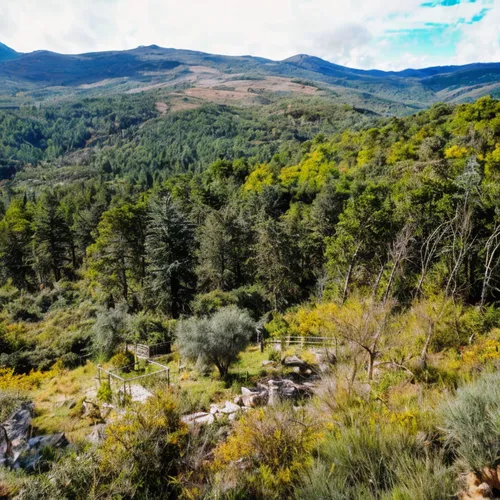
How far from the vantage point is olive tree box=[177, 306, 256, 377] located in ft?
44.5

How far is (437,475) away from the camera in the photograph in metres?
3.99

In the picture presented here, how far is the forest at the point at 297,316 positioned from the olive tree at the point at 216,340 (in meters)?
0.07

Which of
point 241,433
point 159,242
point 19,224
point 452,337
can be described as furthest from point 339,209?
point 19,224

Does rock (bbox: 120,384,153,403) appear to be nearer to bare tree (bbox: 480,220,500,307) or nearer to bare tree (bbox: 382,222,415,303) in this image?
bare tree (bbox: 382,222,415,303)

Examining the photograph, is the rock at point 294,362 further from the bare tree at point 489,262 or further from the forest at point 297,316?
the bare tree at point 489,262

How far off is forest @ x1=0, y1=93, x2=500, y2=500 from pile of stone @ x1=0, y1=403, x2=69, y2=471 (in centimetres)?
27

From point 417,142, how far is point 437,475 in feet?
157

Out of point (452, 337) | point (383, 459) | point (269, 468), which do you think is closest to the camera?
point (383, 459)

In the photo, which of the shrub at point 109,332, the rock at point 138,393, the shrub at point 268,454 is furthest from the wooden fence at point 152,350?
the shrub at point 268,454

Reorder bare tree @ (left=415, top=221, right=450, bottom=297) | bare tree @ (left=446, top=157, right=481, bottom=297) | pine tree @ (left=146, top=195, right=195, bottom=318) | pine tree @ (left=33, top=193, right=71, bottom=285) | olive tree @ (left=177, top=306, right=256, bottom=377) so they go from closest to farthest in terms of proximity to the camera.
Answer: bare tree @ (left=446, top=157, right=481, bottom=297) → bare tree @ (left=415, top=221, right=450, bottom=297) → olive tree @ (left=177, top=306, right=256, bottom=377) → pine tree @ (left=146, top=195, right=195, bottom=318) → pine tree @ (left=33, top=193, right=71, bottom=285)

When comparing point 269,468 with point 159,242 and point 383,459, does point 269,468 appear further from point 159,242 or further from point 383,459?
point 159,242

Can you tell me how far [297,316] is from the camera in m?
21.0

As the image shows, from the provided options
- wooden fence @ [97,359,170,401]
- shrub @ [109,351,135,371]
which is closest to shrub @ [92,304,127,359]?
shrub @ [109,351,135,371]

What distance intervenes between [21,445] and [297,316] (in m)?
15.9
